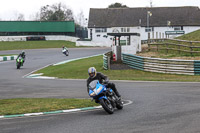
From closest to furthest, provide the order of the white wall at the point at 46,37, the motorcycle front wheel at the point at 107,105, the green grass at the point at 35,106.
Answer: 1. the motorcycle front wheel at the point at 107,105
2. the green grass at the point at 35,106
3. the white wall at the point at 46,37

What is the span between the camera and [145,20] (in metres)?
82.0

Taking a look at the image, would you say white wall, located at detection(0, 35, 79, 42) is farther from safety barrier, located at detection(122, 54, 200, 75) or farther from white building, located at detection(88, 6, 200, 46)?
safety barrier, located at detection(122, 54, 200, 75)

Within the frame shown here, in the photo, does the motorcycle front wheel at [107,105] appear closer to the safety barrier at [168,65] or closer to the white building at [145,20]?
the safety barrier at [168,65]

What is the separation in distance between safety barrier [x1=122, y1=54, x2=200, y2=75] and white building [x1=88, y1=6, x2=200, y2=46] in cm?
5437

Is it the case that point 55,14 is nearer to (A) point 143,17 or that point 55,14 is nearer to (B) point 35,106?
(A) point 143,17

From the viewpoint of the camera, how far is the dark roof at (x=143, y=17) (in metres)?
81.2

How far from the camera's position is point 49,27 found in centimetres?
8475

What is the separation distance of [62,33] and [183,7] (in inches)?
1155

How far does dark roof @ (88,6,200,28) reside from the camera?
8125 cm

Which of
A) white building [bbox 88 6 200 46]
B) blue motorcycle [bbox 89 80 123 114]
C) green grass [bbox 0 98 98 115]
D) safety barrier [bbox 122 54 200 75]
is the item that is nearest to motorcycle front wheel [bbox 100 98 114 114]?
blue motorcycle [bbox 89 80 123 114]

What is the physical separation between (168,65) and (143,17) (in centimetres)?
5981

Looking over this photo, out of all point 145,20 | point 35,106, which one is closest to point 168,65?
point 35,106

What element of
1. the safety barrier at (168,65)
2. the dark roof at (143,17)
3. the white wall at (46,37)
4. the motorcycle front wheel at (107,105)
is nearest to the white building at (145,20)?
the dark roof at (143,17)

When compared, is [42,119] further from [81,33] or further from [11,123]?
[81,33]
